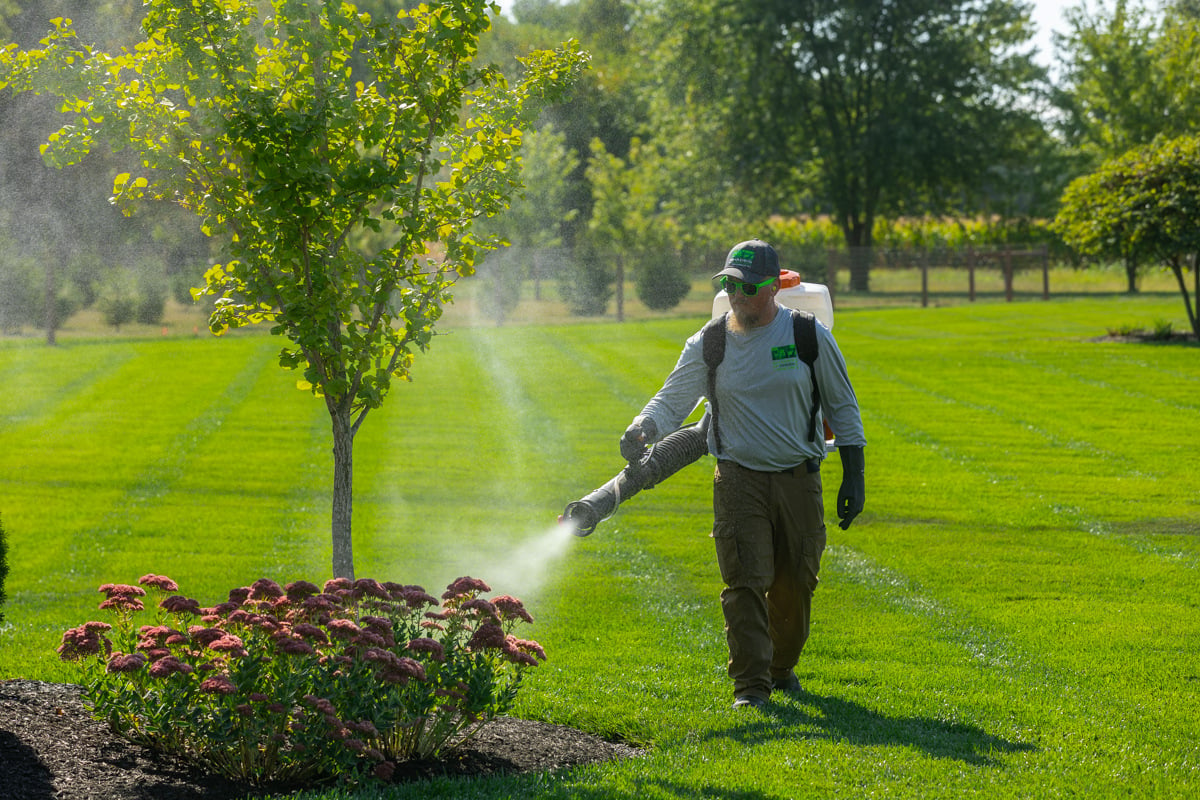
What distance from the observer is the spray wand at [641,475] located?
5258 millimetres

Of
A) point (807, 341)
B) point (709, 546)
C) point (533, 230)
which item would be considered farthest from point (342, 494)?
point (533, 230)

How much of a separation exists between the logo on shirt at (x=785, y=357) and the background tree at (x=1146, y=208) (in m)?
18.7

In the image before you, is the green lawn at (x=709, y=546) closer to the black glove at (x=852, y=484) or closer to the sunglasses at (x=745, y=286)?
the black glove at (x=852, y=484)

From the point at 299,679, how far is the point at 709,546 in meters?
5.72

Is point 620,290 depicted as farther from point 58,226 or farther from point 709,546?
point 709,546

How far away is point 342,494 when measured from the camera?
5.58m

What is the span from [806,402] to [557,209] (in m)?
38.2

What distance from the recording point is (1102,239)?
23.3 meters

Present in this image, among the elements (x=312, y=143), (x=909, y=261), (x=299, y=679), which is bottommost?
(x=299, y=679)

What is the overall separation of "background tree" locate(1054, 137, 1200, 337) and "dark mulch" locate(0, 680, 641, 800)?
64.5ft

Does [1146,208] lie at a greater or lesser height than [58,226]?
lesser

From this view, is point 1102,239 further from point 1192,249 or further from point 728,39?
point 728,39

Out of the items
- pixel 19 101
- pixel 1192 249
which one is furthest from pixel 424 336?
pixel 1192 249

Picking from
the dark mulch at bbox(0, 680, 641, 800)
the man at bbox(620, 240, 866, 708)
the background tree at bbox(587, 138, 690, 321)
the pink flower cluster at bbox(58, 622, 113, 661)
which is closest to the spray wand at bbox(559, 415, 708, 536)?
the man at bbox(620, 240, 866, 708)
